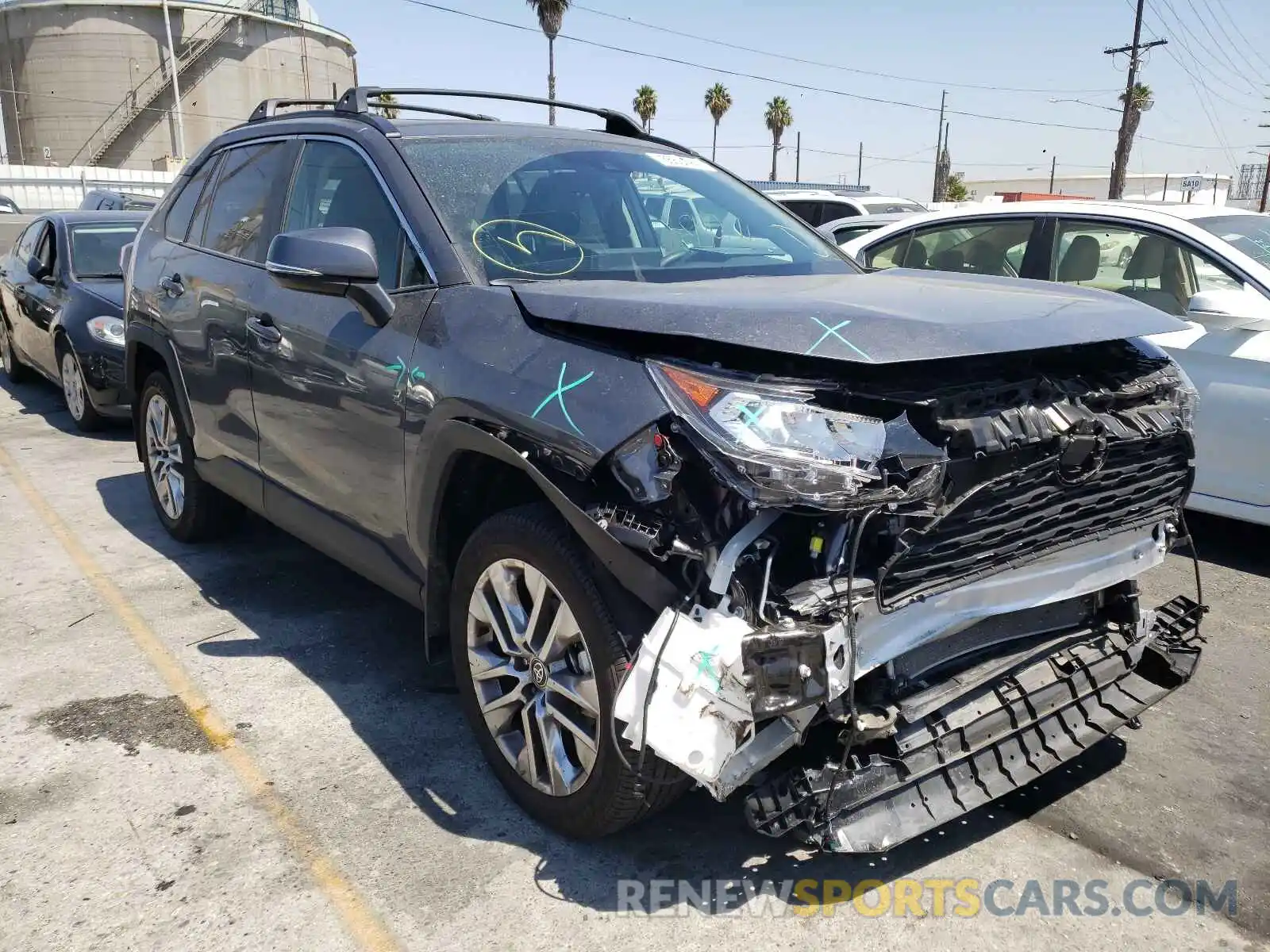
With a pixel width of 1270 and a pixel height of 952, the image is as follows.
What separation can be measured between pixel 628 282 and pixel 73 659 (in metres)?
2.74

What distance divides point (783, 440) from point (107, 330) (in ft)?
22.9

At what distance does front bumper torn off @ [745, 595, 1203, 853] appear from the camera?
2355 mm

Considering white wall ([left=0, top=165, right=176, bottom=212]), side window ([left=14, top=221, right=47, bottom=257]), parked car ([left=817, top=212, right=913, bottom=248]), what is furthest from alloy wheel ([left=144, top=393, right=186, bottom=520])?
white wall ([left=0, top=165, right=176, bottom=212])

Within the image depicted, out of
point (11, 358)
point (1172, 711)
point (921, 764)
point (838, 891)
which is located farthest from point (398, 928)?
point (11, 358)

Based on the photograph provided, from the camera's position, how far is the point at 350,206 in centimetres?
358

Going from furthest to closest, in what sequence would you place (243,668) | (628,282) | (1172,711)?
1. (243,668)
2. (1172,711)
3. (628,282)

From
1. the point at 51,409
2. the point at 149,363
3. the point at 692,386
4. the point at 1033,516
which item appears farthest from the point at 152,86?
the point at 1033,516

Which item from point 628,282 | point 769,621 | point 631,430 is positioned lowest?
point 769,621

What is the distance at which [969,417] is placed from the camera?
2389 mm

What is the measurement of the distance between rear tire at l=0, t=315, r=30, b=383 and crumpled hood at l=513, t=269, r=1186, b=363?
9.16 metres

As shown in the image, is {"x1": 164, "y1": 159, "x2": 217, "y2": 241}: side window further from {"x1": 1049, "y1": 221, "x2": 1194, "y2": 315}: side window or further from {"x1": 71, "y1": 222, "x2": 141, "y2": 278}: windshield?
{"x1": 1049, "y1": 221, "x2": 1194, "y2": 315}: side window

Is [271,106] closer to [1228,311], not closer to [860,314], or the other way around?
[860,314]

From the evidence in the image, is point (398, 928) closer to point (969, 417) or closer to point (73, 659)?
point (969, 417)

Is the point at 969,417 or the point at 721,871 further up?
the point at 969,417
